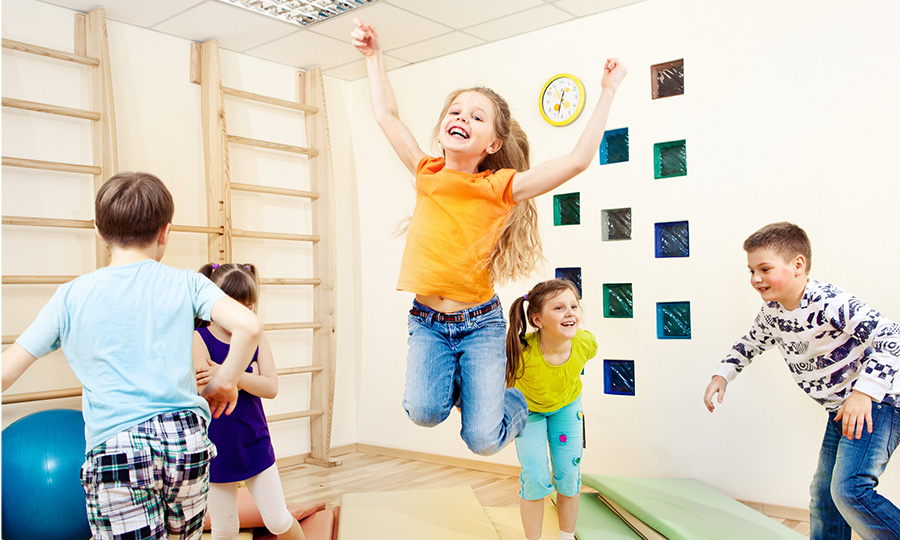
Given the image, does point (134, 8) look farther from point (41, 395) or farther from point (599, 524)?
point (599, 524)

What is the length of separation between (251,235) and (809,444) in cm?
302

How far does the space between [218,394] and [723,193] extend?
2.58 meters

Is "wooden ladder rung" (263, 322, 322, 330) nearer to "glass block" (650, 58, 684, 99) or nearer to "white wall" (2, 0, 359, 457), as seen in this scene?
"white wall" (2, 0, 359, 457)

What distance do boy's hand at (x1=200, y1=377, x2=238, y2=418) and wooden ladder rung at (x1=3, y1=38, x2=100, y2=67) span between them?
8.08 feet

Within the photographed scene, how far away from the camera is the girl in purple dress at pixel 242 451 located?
2189 mm

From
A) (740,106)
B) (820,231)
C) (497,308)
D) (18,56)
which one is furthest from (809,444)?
(18,56)

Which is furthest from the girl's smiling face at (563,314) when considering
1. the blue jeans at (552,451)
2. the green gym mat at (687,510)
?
the green gym mat at (687,510)

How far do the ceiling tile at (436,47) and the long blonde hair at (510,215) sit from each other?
186cm

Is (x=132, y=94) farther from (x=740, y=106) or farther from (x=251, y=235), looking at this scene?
(x=740, y=106)

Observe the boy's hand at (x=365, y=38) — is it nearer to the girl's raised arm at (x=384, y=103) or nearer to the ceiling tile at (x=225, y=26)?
the girl's raised arm at (x=384, y=103)

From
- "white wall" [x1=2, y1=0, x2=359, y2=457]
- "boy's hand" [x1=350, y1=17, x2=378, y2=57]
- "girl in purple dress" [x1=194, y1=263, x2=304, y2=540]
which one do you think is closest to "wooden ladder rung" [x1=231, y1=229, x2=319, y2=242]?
"white wall" [x1=2, y1=0, x2=359, y2=457]

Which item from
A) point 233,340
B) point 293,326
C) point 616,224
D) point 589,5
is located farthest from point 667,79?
point 233,340

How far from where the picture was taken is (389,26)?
3.87 meters

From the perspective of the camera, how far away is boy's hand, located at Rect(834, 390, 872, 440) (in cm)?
203
